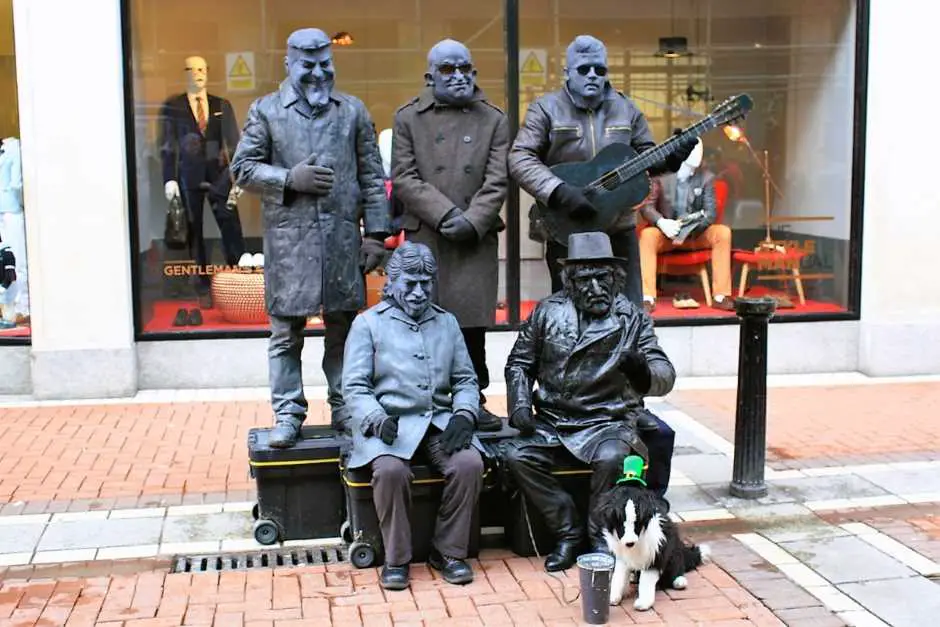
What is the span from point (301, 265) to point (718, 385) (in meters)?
4.70

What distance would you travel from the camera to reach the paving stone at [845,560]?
17.9ft

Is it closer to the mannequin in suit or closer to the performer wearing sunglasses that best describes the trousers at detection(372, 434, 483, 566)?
the performer wearing sunglasses

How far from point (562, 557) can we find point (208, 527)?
1912 millimetres

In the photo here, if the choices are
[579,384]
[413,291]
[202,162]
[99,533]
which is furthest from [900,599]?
[202,162]

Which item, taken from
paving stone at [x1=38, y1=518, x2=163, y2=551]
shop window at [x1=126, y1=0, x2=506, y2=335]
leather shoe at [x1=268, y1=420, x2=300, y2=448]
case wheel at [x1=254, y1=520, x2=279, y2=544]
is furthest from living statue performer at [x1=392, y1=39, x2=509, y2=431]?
shop window at [x1=126, y1=0, x2=506, y2=335]

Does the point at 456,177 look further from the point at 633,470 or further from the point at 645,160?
the point at 633,470

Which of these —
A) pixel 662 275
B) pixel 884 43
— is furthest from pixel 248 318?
pixel 884 43

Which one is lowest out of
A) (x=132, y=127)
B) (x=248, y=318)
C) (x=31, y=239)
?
(x=248, y=318)

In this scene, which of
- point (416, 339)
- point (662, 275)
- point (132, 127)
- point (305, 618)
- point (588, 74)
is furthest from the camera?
point (662, 275)

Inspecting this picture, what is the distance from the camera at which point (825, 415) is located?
8.56 m

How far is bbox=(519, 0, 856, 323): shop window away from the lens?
33.0ft

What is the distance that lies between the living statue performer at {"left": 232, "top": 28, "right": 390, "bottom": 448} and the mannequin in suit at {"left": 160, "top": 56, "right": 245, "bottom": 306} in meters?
3.82

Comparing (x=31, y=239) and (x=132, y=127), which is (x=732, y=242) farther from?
(x=31, y=239)

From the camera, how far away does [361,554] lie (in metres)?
5.55
